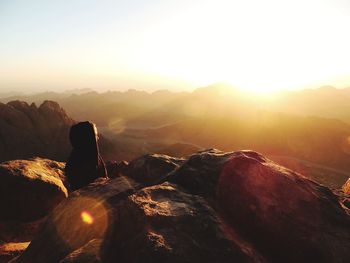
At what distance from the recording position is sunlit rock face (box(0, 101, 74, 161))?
43.2 m

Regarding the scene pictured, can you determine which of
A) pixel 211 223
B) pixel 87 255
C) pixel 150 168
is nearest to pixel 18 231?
pixel 150 168

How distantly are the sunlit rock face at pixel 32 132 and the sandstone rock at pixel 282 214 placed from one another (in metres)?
41.2

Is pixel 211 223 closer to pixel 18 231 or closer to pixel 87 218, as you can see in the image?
pixel 87 218

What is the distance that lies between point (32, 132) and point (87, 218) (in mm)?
43797

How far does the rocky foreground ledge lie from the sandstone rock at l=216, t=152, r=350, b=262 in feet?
0.06

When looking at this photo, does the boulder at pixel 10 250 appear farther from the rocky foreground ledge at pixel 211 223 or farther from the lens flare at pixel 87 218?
the lens flare at pixel 87 218

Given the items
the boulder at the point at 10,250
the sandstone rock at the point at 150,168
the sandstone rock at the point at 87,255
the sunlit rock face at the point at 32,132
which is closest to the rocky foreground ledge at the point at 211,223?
the sandstone rock at the point at 87,255

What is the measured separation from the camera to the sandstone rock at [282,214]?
5.77m

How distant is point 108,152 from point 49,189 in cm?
4040

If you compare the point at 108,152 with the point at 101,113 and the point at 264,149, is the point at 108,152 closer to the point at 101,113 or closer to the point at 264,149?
the point at 264,149

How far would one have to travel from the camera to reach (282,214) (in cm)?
620

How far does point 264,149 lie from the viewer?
70.5 meters

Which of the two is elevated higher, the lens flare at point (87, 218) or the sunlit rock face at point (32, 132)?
the lens flare at point (87, 218)

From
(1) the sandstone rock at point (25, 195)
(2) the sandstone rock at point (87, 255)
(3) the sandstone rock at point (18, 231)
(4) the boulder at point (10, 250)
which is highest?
(2) the sandstone rock at point (87, 255)
